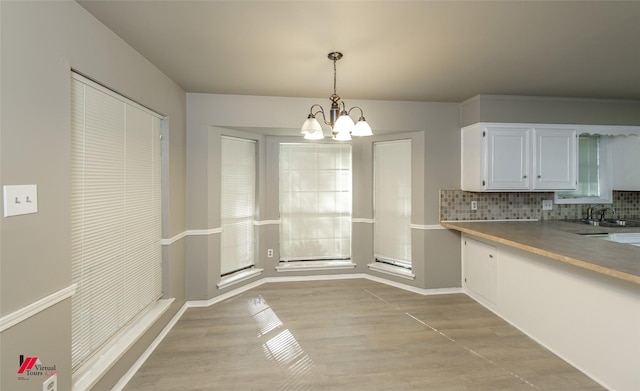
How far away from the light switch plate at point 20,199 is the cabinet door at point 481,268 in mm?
3709

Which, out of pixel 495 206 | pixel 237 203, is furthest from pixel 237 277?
pixel 495 206

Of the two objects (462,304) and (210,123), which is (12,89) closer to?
(210,123)

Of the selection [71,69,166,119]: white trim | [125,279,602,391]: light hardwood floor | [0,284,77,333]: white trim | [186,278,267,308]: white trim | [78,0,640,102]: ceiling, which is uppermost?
[78,0,640,102]: ceiling

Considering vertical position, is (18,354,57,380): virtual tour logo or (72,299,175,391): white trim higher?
(18,354,57,380): virtual tour logo

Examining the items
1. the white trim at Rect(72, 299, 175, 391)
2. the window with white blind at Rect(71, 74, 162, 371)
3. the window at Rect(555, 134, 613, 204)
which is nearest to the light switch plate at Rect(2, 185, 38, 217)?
the window with white blind at Rect(71, 74, 162, 371)

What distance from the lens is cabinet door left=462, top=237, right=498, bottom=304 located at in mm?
3059

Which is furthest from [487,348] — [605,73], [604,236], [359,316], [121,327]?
[121,327]

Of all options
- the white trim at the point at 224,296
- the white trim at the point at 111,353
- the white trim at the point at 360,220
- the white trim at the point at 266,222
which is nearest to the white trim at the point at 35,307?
the white trim at the point at 111,353

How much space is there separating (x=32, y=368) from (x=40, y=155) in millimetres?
1001

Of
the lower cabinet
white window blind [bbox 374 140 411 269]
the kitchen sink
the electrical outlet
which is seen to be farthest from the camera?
white window blind [bbox 374 140 411 269]

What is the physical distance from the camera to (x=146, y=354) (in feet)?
7.41

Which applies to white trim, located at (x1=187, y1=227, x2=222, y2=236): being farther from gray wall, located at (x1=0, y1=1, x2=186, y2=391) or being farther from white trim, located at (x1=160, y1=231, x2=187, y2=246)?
gray wall, located at (x1=0, y1=1, x2=186, y2=391)

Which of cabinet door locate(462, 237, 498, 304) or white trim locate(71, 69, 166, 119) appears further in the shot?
cabinet door locate(462, 237, 498, 304)

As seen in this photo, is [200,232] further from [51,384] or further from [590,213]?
[590,213]
